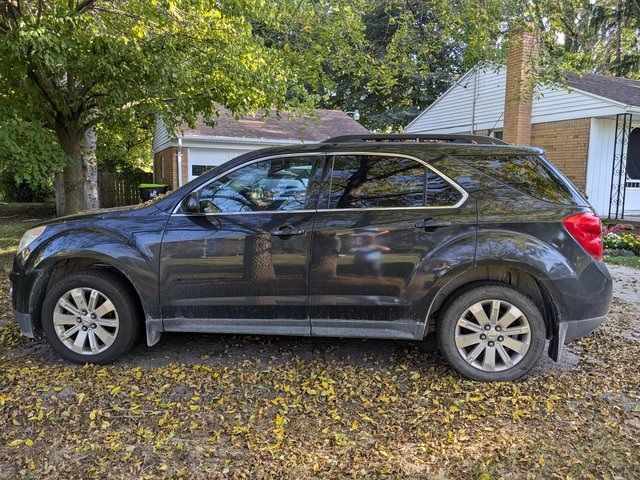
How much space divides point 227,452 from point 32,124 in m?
5.89

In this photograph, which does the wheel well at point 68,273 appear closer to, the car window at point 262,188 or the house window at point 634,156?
the car window at point 262,188

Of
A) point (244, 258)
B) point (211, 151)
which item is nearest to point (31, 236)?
point (244, 258)

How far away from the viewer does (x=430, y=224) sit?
368 cm

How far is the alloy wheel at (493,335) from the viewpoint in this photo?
3668 mm

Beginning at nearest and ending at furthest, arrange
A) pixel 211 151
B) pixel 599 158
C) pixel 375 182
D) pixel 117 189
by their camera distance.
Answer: pixel 375 182, pixel 599 158, pixel 211 151, pixel 117 189

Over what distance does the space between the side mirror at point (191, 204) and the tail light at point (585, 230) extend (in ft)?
8.82

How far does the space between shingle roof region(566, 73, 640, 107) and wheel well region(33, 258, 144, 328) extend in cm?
1200

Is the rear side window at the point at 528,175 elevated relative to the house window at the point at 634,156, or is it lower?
lower

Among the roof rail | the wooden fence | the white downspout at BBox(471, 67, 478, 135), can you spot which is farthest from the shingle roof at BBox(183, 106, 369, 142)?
the roof rail

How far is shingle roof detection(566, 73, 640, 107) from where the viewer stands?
12.8m

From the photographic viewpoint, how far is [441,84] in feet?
85.8

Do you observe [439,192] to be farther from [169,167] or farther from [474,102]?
[169,167]

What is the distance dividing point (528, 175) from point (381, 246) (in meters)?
1.24

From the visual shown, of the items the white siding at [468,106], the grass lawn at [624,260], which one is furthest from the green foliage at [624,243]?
the white siding at [468,106]
